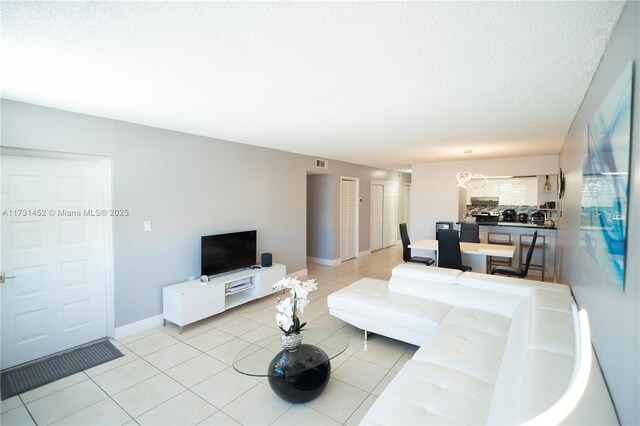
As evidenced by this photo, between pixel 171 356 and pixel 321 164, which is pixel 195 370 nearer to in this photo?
pixel 171 356

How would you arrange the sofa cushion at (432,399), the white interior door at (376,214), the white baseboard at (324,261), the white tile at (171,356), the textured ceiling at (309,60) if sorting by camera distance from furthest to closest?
the white interior door at (376,214)
the white baseboard at (324,261)
the white tile at (171,356)
the sofa cushion at (432,399)
the textured ceiling at (309,60)

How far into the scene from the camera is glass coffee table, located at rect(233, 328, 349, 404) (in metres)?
2.21

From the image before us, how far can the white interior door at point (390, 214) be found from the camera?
902cm

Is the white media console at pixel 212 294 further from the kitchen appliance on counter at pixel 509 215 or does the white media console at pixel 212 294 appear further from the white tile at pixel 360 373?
the kitchen appliance on counter at pixel 509 215

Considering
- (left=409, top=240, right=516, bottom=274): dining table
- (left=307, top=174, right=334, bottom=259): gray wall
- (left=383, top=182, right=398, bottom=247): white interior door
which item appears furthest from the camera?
(left=383, top=182, right=398, bottom=247): white interior door

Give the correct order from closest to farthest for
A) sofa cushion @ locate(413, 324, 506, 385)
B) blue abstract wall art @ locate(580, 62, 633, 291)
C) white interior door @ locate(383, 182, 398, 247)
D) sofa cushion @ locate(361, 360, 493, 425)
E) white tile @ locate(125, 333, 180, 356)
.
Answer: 1. blue abstract wall art @ locate(580, 62, 633, 291)
2. sofa cushion @ locate(361, 360, 493, 425)
3. sofa cushion @ locate(413, 324, 506, 385)
4. white tile @ locate(125, 333, 180, 356)
5. white interior door @ locate(383, 182, 398, 247)

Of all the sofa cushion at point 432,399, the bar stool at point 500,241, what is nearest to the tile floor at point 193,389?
the sofa cushion at point 432,399

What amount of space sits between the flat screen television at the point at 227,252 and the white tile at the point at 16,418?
1958 millimetres

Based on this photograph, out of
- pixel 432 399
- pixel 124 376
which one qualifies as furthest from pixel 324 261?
pixel 432 399

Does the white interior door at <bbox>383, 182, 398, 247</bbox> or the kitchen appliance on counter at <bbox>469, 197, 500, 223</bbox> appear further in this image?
the white interior door at <bbox>383, 182, 398, 247</bbox>

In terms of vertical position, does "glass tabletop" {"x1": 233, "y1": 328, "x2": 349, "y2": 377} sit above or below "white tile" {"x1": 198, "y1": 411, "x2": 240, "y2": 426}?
above

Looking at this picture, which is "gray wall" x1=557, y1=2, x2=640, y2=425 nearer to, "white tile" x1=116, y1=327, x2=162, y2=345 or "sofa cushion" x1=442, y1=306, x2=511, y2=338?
"sofa cushion" x1=442, y1=306, x2=511, y2=338

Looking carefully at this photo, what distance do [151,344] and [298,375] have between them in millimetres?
1994

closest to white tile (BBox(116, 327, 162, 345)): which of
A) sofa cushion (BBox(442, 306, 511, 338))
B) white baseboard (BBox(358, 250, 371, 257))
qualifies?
sofa cushion (BBox(442, 306, 511, 338))
